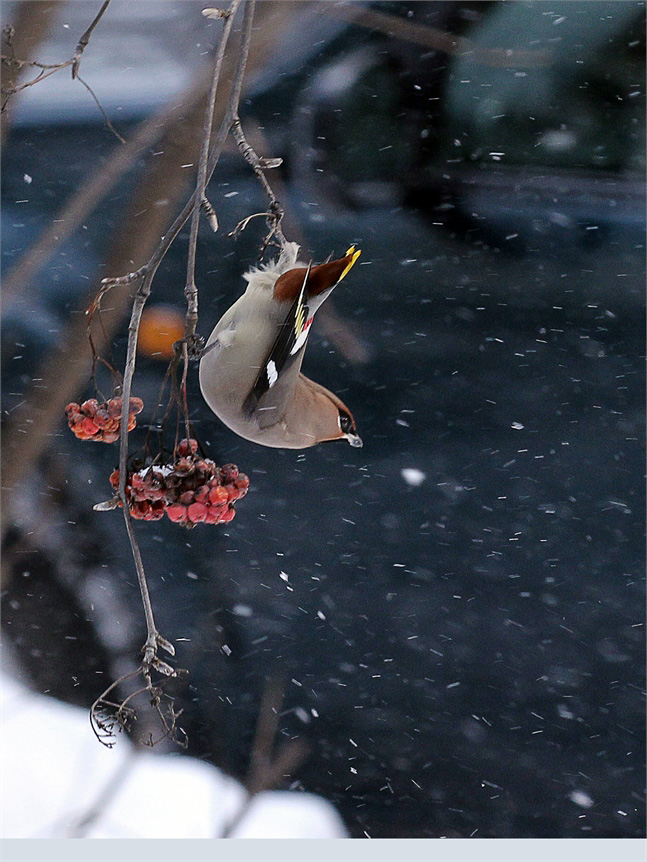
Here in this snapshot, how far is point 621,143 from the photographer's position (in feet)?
6.23

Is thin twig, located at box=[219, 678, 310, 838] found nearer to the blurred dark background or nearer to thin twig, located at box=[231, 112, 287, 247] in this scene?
the blurred dark background

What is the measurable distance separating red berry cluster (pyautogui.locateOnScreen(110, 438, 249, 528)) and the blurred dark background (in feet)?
4.19

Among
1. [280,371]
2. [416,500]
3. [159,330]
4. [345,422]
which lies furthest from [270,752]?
[280,371]

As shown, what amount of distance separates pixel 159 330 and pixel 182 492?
1.28 m

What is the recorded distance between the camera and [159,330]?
5.90 ft

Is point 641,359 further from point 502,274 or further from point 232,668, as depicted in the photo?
point 232,668

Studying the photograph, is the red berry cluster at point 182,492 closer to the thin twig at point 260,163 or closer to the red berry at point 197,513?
the red berry at point 197,513

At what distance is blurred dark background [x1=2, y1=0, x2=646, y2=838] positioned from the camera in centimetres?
188

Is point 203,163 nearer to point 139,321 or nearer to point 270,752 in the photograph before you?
point 139,321

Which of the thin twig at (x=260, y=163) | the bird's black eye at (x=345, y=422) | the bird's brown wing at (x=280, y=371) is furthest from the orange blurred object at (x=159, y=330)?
the thin twig at (x=260, y=163)

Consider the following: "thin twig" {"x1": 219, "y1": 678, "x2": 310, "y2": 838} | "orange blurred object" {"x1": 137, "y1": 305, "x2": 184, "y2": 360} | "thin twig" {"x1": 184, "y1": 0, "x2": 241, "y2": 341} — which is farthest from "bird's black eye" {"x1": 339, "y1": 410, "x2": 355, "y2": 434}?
"thin twig" {"x1": 219, "y1": 678, "x2": 310, "y2": 838}

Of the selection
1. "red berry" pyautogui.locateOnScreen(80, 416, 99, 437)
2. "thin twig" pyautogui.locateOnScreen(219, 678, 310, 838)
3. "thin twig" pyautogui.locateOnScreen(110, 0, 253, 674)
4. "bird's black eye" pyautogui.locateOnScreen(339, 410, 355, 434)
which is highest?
"thin twig" pyautogui.locateOnScreen(110, 0, 253, 674)

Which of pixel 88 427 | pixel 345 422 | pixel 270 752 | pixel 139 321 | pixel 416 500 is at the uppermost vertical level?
pixel 139 321

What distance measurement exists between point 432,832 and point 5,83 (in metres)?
1.89
